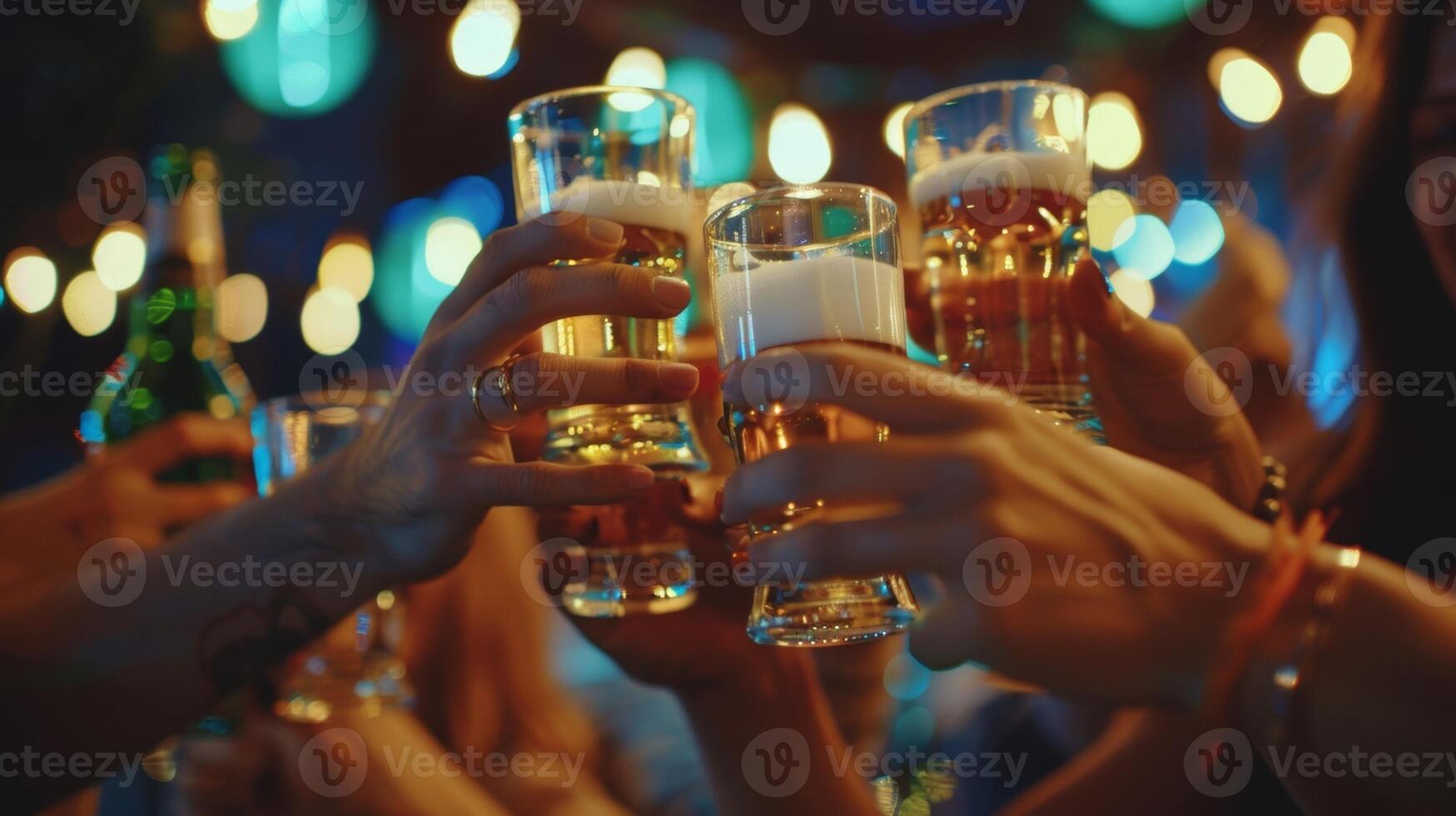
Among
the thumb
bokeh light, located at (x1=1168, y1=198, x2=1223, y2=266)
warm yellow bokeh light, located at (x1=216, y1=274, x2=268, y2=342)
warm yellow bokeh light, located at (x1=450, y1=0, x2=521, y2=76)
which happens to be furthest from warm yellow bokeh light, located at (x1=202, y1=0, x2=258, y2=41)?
bokeh light, located at (x1=1168, y1=198, x2=1223, y2=266)

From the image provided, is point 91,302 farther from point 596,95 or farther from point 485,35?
point 596,95

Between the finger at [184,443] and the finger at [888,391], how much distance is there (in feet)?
4.27

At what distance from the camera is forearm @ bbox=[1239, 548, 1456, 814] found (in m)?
0.84

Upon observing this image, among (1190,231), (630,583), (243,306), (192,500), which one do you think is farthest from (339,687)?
(1190,231)

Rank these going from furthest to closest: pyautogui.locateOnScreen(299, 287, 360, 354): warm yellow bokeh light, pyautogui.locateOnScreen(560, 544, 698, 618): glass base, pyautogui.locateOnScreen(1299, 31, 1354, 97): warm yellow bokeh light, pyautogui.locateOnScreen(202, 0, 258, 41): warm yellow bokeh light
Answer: pyautogui.locateOnScreen(299, 287, 360, 354): warm yellow bokeh light, pyautogui.locateOnScreen(1299, 31, 1354, 97): warm yellow bokeh light, pyautogui.locateOnScreen(202, 0, 258, 41): warm yellow bokeh light, pyautogui.locateOnScreen(560, 544, 698, 618): glass base

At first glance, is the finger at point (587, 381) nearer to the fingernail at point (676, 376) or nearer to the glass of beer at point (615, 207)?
the fingernail at point (676, 376)

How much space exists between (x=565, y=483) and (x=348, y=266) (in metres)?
4.90

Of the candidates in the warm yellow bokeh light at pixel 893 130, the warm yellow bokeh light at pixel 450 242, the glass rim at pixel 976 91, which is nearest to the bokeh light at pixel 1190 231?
the warm yellow bokeh light at pixel 893 130

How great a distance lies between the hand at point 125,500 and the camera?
1.72 m

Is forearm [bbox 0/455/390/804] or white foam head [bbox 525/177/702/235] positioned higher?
white foam head [bbox 525/177/702/235]

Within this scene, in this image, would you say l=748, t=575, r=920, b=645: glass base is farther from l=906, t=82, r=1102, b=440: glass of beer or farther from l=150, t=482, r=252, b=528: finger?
l=150, t=482, r=252, b=528: finger

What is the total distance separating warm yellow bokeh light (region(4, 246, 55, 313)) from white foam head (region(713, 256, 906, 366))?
297 cm

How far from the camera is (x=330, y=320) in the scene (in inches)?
203

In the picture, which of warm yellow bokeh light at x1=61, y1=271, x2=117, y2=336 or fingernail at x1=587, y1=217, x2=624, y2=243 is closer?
fingernail at x1=587, y1=217, x2=624, y2=243
